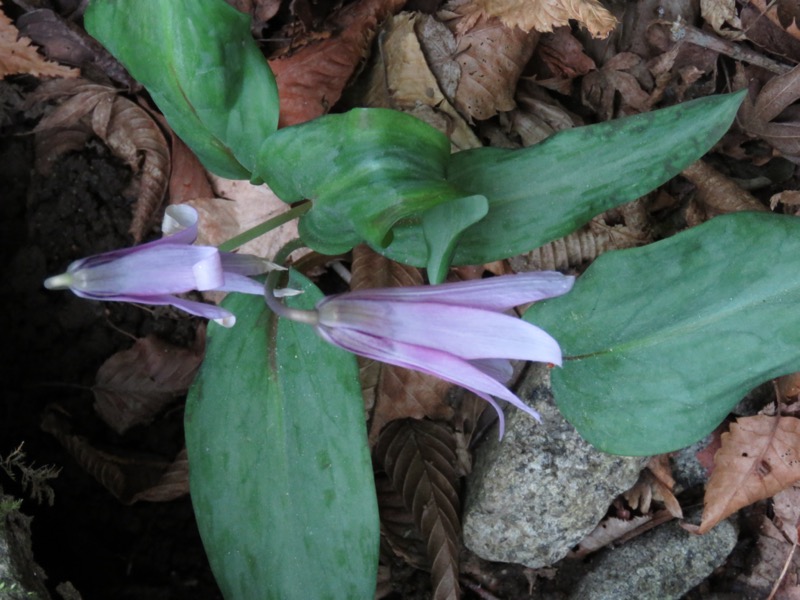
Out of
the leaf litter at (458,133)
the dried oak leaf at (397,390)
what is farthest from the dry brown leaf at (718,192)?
the dried oak leaf at (397,390)

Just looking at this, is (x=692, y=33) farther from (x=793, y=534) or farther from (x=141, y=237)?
(x=141, y=237)

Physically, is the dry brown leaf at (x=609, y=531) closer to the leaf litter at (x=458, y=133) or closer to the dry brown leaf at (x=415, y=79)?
the leaf litter at (x=458, y=133)

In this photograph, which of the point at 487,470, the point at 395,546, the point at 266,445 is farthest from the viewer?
the point at 395,546

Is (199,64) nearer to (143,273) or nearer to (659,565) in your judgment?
(143,273)

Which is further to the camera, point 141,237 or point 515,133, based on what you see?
point 515,133

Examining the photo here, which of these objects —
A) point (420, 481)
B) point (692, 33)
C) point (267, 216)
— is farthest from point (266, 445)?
point (692, 33)

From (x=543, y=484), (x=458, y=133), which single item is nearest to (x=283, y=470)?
(x=543, y=484)
